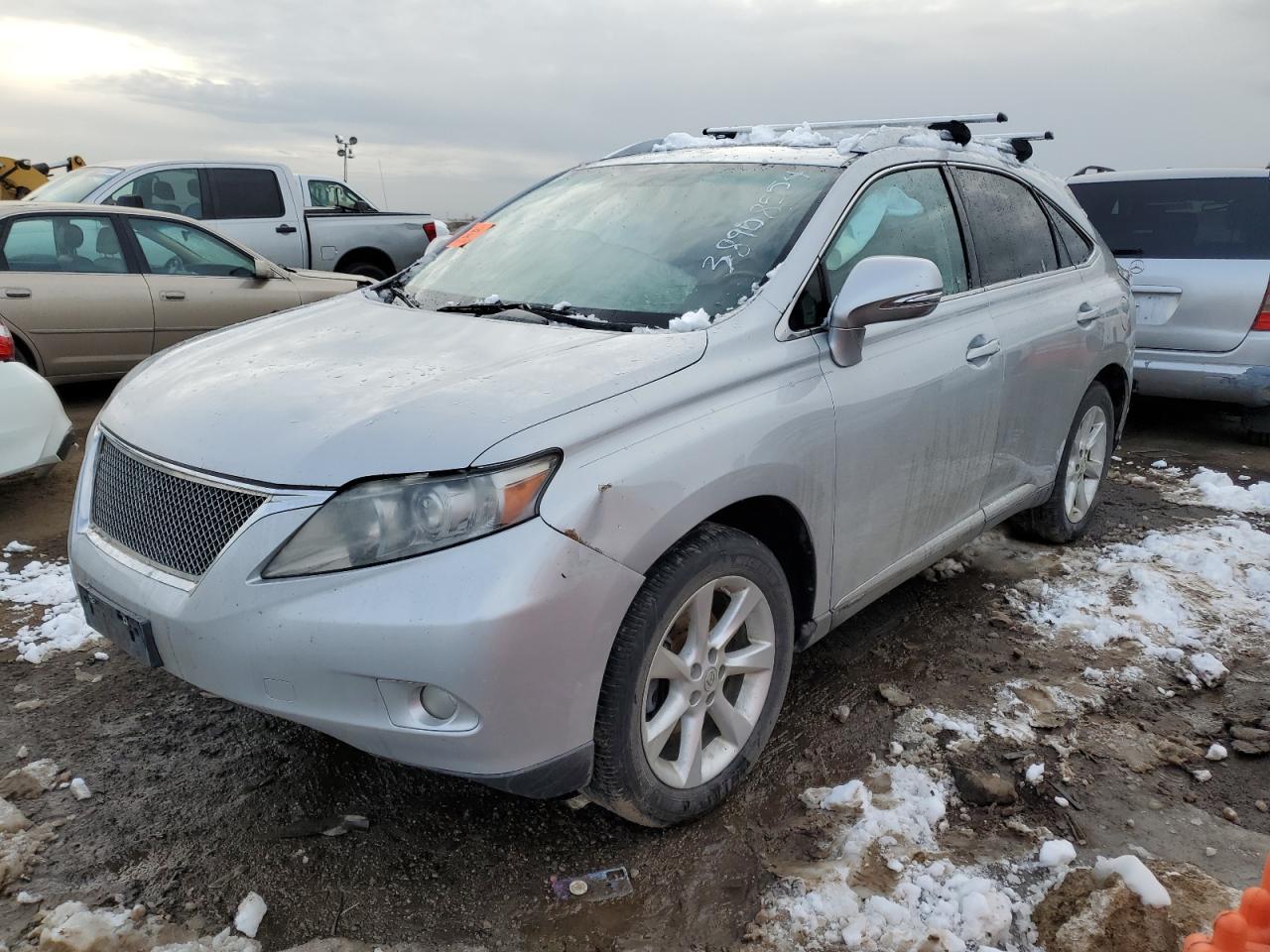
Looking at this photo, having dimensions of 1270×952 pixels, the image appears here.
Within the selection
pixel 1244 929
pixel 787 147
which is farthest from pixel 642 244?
pixel 1244 929

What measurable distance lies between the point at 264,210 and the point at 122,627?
29.1ft

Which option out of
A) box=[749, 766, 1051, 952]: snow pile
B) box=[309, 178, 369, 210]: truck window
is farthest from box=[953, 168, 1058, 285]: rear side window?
box=[309, 178, 369, 210]: truck window

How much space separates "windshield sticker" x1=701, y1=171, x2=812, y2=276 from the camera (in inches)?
115

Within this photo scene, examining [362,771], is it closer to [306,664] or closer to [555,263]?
[306,664]

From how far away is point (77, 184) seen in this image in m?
9.01

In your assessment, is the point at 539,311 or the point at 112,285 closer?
the point at 539,311

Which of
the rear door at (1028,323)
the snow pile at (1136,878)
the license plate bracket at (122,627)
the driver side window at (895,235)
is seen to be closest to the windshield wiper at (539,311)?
the driver side window at (895,235)

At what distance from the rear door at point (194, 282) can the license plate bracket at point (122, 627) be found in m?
5.13

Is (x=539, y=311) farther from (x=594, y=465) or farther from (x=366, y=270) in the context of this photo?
(x=366, y=270)

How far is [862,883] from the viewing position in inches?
94.3

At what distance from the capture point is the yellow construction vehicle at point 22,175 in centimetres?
1483

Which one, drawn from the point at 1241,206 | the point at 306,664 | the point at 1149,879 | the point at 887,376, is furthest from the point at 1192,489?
the point at 306,664

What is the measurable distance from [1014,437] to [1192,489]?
2.56 metres

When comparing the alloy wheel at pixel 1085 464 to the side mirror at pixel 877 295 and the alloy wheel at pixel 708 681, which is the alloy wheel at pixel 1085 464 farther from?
the alloy wheel at pixel 708 681
